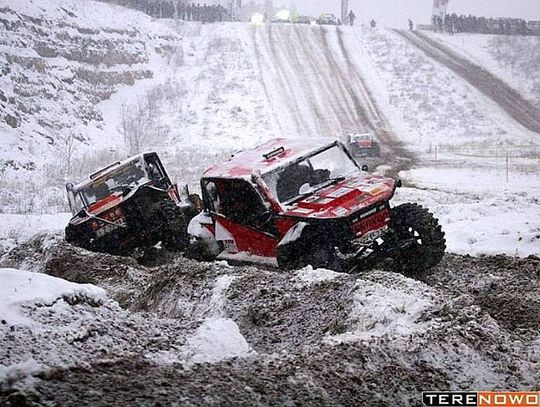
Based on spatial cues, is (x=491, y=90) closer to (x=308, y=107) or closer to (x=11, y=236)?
(x=308, y=107)

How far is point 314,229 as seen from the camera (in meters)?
Answer: 7.73

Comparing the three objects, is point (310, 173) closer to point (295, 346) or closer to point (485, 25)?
point (295, 346)

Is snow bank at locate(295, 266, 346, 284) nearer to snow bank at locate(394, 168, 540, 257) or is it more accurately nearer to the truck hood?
the truck hood

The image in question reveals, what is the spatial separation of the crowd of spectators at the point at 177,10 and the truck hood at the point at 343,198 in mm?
36128

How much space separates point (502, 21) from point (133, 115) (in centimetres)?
2732

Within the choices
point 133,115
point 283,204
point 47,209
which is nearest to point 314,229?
point 283,204

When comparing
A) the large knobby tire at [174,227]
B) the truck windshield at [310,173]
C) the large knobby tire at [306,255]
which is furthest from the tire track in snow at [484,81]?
the large knobby tire at [306,255]

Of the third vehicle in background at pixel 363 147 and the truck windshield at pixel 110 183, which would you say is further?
the third vehicle in background at pixel 363 147

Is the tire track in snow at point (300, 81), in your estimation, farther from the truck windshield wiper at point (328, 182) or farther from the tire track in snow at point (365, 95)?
the truck windshield wiper at point (328, 182)

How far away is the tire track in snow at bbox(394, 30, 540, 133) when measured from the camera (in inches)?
1219

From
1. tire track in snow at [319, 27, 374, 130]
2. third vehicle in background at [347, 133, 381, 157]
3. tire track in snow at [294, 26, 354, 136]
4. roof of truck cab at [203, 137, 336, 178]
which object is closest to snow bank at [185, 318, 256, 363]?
roof of truck cab at [203, 137, 336, 178]

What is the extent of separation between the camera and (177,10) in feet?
145

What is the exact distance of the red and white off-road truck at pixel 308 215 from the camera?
775 cm

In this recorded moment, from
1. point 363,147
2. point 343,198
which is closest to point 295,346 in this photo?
point 343,198
